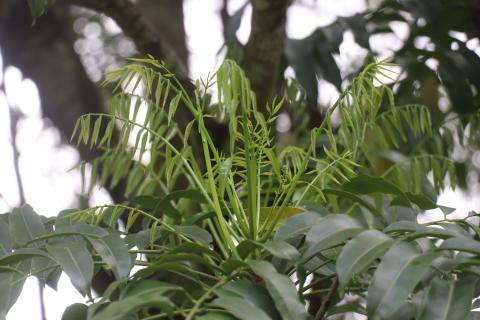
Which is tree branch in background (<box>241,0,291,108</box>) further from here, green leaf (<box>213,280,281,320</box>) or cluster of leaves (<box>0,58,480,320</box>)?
green leaf (<box>213,280,281,320</box>)

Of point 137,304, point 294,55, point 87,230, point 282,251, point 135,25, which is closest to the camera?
point 137,304

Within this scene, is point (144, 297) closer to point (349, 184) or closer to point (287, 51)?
point (349, 184)

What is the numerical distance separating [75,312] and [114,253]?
8cm

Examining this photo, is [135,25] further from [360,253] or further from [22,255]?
[360,253]

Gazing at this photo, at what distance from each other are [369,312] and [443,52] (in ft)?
3.32

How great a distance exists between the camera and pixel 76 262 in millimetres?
706

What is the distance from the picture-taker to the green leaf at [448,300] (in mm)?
632

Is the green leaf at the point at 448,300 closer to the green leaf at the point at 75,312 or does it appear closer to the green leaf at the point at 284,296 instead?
the green leaf at the point at 284,296

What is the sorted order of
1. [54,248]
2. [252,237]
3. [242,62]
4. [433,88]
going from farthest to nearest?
[433,88]
[242,62]
[252,237]
[54,248]

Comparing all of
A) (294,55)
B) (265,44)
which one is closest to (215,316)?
(294,55)

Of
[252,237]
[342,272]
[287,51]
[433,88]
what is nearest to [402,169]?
[287,51]

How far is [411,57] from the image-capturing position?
63.3 inches

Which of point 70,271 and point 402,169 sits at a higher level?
point 70,271

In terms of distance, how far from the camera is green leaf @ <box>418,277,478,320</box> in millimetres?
632
